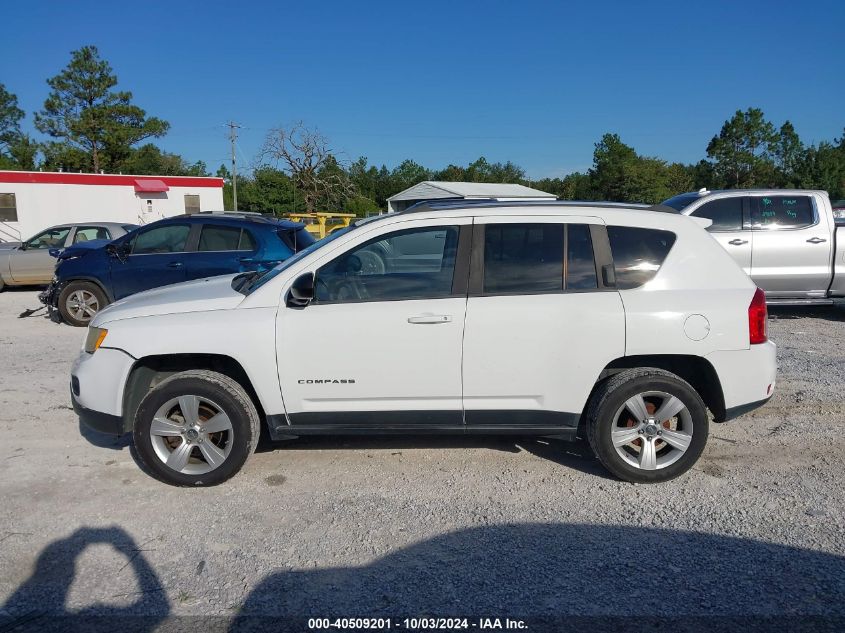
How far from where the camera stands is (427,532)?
352 cm

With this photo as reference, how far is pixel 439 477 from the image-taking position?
4.25 metres

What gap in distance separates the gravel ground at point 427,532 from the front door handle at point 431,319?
111 centimetres

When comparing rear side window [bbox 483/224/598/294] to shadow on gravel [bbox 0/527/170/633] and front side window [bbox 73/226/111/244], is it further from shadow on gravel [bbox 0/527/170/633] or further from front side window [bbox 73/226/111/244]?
front side window [bbox 73/226/111/244]

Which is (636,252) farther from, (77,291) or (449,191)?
(449,191)

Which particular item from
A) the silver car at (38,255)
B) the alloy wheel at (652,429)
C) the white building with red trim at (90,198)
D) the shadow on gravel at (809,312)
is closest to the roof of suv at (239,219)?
the silver car at (38,255)

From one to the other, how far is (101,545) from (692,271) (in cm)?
392

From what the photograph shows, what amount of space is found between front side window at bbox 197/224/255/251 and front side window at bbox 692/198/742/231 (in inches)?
256

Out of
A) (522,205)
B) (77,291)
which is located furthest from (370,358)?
(77,291)

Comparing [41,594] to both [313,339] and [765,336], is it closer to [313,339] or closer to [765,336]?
[313,339]

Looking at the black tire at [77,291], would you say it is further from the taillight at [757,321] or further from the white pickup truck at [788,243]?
the white pickup truck at [788,243]

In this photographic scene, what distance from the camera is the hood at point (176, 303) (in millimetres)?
4062

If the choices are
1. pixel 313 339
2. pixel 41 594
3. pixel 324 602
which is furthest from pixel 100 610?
pixel 313 339

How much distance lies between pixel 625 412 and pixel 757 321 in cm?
Answer: 103

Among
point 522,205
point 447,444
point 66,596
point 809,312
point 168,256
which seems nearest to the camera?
point 66,596
